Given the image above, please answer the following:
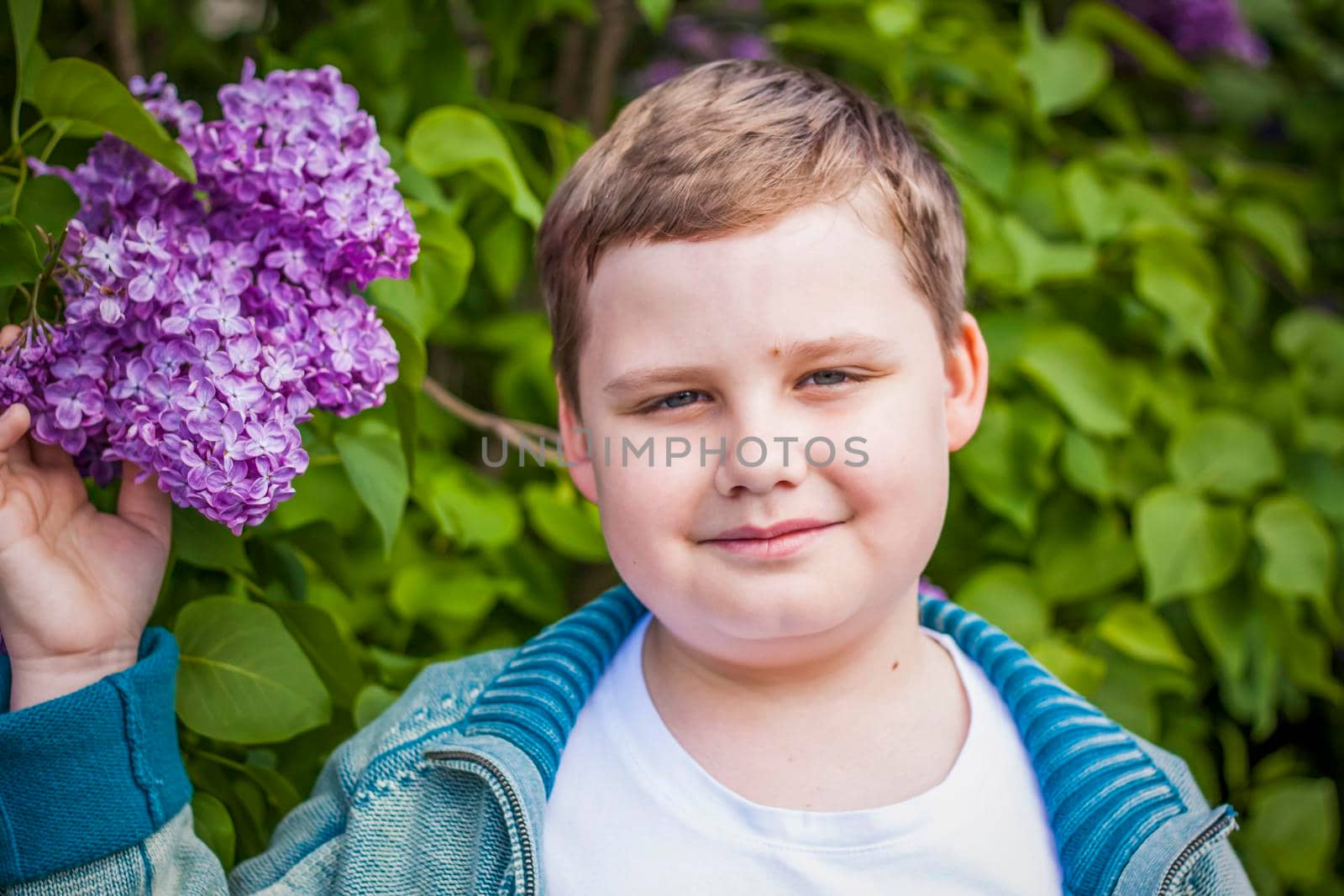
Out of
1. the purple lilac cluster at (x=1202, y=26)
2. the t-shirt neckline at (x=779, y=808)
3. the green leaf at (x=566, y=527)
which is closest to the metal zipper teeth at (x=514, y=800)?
the t-shirt neckline at (x=779, y=808)

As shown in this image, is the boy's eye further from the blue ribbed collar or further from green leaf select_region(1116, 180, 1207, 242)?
green leaf select_region(1116, 180, 1207, 242)

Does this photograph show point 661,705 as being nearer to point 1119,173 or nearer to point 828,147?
point 828,147

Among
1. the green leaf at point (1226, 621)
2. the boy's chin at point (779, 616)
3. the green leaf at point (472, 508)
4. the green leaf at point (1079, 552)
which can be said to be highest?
the boy's chin at point (779, 616)

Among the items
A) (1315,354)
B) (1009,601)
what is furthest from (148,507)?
(1315,354)

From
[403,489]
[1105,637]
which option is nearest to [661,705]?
[403,489]

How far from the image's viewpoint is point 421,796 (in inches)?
43.4

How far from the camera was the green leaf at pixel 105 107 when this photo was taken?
0.95 meters

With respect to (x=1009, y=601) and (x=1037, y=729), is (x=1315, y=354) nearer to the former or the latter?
(x=1009, y=601)

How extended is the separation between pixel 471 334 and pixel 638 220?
2.84ft

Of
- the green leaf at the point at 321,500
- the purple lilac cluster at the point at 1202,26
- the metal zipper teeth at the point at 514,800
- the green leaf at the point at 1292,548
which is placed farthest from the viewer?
the purple lilac cluster at the point at 1202,26

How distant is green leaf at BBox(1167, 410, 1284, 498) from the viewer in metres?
1.78

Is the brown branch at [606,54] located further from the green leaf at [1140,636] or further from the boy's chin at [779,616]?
Answer: the boy's chin at [779,616]

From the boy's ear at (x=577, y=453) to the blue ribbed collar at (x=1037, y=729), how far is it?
157 mm

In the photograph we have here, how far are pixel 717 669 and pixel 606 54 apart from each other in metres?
1.39
